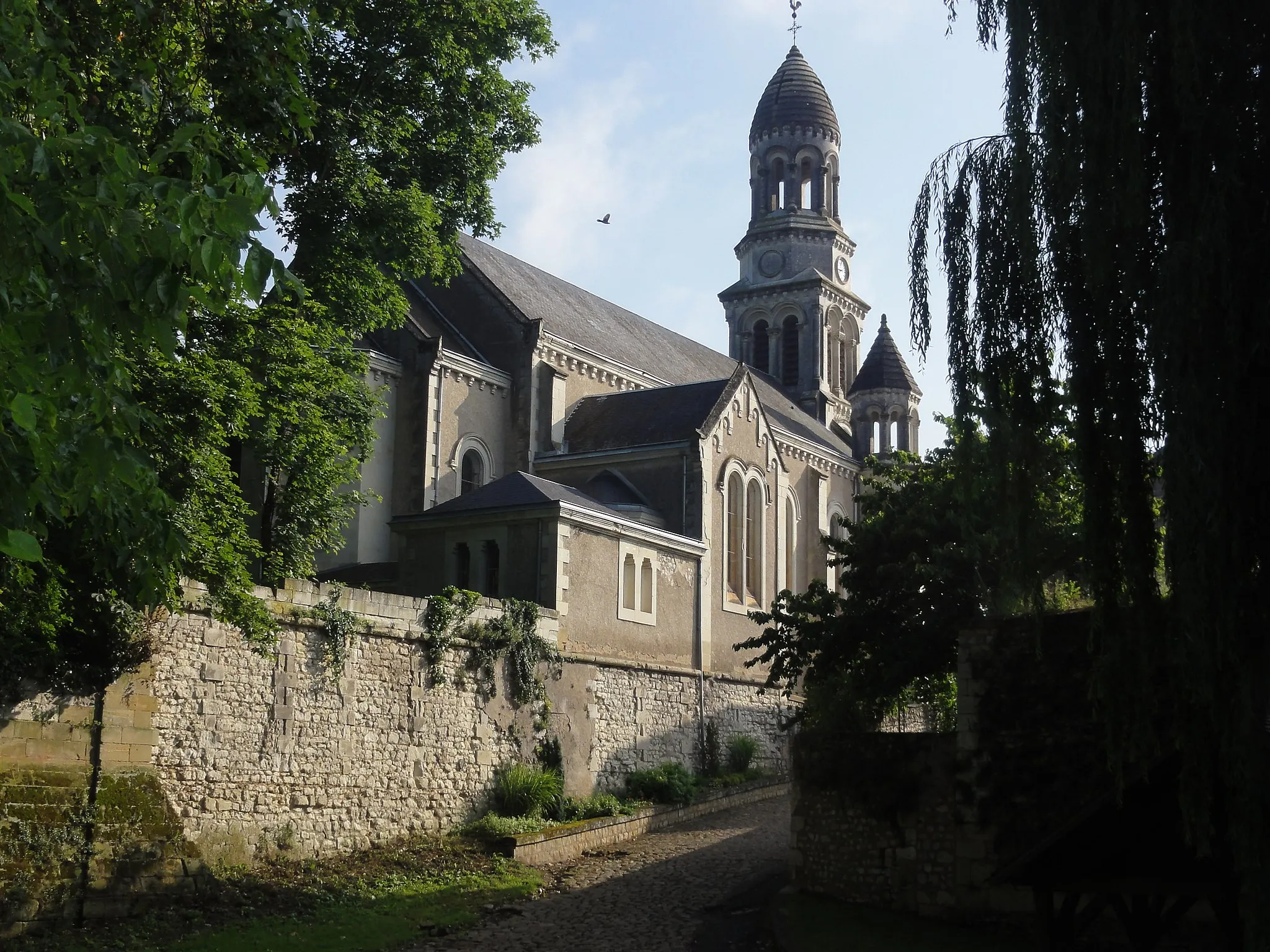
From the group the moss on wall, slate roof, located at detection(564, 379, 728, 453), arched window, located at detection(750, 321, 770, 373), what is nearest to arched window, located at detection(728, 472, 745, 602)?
slate roof, located at detection(564, 379, 728, 453)

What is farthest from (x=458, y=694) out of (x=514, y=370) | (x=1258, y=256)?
(x=1258, y=256)

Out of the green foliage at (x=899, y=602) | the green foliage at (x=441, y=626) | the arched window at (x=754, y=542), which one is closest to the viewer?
the green foliage at (x=899, y=602)

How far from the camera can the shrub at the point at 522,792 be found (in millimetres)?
20766

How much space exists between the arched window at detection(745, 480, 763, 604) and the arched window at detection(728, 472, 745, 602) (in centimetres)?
43

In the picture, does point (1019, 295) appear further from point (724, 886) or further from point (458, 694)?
point (458, 694)

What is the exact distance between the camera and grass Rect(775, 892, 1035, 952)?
13.5 m

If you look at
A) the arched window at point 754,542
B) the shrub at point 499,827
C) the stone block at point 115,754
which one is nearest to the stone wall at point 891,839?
the shrub at point 499,827

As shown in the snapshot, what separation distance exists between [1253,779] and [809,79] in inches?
1920

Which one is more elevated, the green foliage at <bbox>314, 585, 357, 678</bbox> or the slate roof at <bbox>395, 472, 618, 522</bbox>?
the slate roof at <bbox>395, 472, 618, 522</bbox>

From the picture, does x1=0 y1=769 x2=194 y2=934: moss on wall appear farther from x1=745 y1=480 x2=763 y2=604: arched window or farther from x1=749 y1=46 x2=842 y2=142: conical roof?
Answer: x1=749 y1=46 x2=842 y2=142: conical roof

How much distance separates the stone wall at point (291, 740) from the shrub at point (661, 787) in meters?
0.36

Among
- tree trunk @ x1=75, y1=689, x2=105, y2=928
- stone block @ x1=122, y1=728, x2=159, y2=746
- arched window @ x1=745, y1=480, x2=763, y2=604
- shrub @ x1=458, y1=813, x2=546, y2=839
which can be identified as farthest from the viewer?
arched window @ x1=745, y1=480, x2=763, y2=604

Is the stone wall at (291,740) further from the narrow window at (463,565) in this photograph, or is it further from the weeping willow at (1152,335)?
the weeping willow at (1152,335)

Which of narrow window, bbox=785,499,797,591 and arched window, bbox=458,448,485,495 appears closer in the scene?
arched window, bbox=458,448,485,495
